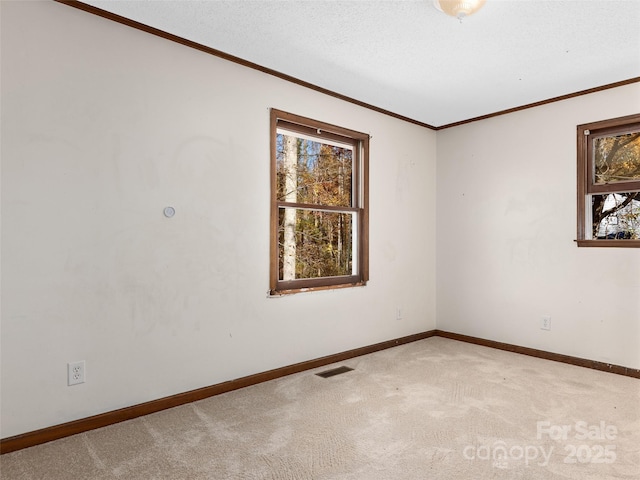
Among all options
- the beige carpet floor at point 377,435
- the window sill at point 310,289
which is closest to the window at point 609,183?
the beige carpet floor at point 377,435

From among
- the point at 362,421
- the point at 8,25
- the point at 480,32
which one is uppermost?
the point at 480,32

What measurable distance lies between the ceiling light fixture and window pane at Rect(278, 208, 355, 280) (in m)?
1.87

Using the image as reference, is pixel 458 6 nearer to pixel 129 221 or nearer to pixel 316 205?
pixel 316 205

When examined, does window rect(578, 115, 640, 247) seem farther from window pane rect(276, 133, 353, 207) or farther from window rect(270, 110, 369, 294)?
window pane rect(276, 133, 353, 207)

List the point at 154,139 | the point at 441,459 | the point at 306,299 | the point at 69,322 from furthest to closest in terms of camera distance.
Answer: the point at 306,299 → the point at 154,139 → the point at 69,322 → the point at 441,459

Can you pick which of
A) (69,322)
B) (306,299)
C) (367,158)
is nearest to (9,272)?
(69,322)

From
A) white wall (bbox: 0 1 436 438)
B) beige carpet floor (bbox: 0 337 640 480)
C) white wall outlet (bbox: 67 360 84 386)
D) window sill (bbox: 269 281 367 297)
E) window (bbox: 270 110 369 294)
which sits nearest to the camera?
beige carpet floor (bbox: 0 337 640 480)

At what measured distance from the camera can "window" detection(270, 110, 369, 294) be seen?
3455 millimetres

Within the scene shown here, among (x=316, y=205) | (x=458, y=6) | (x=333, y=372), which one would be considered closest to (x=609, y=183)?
(x=458, y=6)

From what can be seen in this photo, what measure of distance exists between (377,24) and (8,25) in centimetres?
204

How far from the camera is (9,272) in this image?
6.96ft

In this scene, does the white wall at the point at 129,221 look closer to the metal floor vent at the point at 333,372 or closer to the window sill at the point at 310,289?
the window sill at the point at 310,289

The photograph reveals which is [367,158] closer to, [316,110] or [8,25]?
[316,110]

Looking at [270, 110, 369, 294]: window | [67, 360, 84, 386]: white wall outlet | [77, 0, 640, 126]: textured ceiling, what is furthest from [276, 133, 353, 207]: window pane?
[67, 360, 84, 386]: white wall outlet
